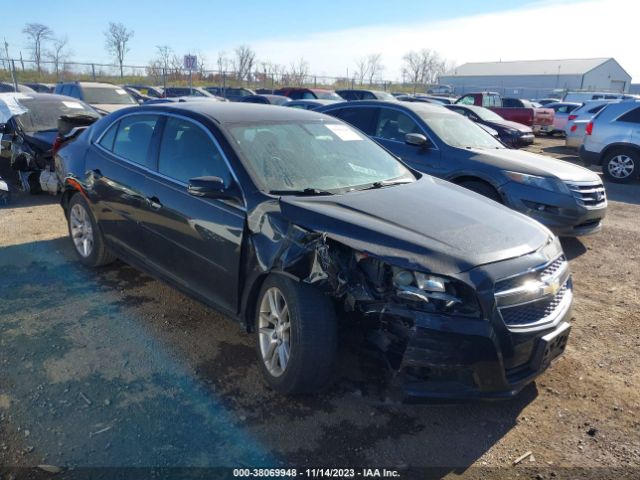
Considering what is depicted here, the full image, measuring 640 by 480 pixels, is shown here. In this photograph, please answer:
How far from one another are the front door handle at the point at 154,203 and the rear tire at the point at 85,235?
1.09m

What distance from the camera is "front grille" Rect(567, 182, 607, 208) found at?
19.6 ft

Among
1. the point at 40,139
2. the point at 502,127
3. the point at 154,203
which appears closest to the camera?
the point at 154,203

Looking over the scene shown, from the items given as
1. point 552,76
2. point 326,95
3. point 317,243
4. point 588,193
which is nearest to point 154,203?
point 317,243

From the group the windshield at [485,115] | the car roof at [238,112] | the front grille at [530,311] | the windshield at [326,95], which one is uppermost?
the windshield at [326,95]

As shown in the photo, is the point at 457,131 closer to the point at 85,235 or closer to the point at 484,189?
the point at 484,189

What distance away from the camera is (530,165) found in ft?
20.4

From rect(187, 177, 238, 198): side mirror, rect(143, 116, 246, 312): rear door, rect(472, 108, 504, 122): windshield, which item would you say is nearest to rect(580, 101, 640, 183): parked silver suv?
rect(472, 108, 504, 122): windshield

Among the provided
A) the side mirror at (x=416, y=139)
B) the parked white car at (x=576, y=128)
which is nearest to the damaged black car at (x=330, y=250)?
the side mirror at (x=416, y=139)

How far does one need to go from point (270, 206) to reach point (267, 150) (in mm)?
671

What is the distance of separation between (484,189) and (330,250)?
4.03 m

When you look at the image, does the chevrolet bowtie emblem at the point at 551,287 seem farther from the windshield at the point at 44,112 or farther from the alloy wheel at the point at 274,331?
the windshield at the point at 44,112

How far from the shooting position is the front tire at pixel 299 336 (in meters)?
2.84

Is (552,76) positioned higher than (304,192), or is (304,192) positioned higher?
(552,76)

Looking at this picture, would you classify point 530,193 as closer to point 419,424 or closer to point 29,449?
point 419,424
